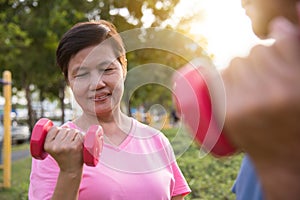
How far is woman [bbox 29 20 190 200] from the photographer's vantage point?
1688 millimetres

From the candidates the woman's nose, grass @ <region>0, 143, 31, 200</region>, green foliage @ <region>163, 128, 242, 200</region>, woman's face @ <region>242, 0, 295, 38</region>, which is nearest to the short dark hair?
the woman's nose

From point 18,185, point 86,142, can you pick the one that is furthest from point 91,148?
point 18,185

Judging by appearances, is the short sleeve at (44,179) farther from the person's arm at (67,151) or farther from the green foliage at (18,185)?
the green foliage at (18,185)

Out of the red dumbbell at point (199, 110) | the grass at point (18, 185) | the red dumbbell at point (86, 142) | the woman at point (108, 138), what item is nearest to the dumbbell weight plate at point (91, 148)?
the red dumbbell at point (86, 142)

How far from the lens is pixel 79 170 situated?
121 cm

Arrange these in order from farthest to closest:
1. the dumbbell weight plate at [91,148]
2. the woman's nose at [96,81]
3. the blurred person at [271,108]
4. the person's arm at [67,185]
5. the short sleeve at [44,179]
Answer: the woman's nose at [96,81] → the short sleeve at [44,179] → the person's arm at [67,185] → the dumbbell weight plate at [91,148] → the blurred person at [271,108]

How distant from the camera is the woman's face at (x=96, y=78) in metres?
1.75

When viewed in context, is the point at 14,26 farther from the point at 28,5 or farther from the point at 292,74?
the point at 292,74

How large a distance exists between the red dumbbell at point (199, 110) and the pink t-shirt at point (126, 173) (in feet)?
3.13

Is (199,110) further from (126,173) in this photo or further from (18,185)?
(18,185)

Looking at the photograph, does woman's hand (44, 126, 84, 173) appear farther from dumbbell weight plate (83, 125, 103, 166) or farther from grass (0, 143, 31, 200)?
grass (0, 143, 31, 200)

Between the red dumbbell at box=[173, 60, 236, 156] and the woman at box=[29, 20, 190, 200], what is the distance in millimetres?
938

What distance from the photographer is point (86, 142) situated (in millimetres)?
1126

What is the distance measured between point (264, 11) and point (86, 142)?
0.51 meters
